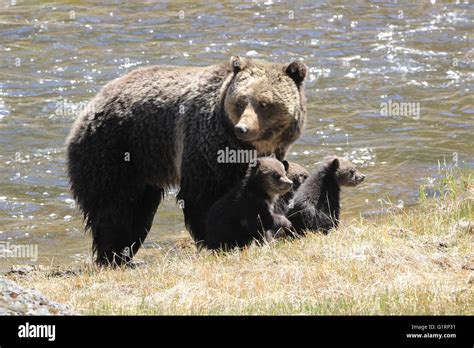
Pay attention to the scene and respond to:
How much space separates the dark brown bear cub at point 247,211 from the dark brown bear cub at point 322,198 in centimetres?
55

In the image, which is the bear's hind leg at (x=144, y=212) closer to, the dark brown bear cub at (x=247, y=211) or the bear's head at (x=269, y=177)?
the dark brown bear cub at (x=247, y=211)

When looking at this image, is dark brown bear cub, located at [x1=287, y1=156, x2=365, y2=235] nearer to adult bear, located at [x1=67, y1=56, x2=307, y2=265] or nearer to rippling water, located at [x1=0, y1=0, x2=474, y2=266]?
adult bear, located at [x1=67, y1=56, x2=307, y2=265]

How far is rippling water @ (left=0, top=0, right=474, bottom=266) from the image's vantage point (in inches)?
509

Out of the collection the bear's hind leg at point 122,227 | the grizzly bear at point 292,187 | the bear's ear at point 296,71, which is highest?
the bear's ear at point 296,71

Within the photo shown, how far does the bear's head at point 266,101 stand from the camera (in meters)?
8.55

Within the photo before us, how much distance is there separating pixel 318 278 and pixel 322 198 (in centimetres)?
252

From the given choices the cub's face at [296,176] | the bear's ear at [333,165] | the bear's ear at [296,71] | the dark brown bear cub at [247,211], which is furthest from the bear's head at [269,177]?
the cub's face at [296,176]

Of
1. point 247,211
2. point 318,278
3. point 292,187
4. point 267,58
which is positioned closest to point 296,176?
point 292,187

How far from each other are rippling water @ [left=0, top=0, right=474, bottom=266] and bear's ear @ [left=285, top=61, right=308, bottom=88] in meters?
3.24

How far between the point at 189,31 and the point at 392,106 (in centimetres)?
600
